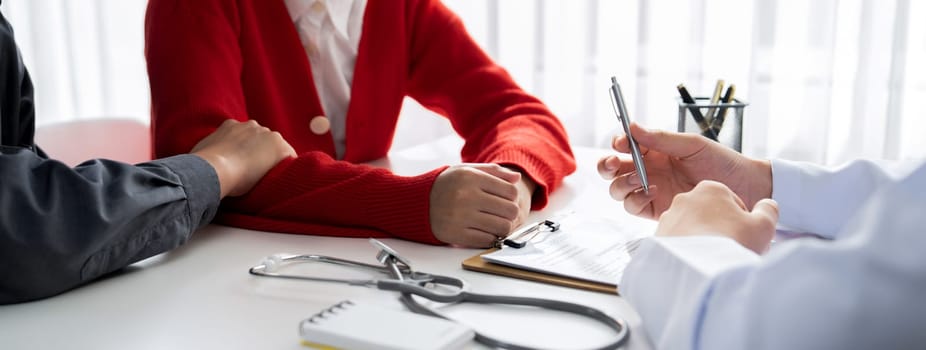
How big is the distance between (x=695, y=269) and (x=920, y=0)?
5.71 ft

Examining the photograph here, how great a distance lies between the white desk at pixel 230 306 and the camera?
638mm

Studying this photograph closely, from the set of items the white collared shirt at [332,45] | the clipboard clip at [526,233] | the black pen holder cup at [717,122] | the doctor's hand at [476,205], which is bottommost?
the clipboard clip at [526,233]

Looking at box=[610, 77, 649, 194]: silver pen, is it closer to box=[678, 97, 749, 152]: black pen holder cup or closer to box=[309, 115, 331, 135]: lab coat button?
box=[678, 97, 749, 152]: black pen holder cup

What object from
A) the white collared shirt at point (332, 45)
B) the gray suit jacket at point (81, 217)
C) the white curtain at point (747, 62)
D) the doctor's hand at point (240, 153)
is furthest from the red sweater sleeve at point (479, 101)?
the white curtain at point (747, 62)

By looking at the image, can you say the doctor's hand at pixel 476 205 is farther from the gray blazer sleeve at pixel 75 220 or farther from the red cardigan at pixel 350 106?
the gray blazer sleeve at pixel 75 220

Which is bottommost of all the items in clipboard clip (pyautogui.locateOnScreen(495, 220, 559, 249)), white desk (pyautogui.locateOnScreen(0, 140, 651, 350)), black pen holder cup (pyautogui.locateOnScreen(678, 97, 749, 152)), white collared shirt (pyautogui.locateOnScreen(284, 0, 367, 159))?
white desk (pyautogui.locateOnScreen(0, 140, 651, 350))

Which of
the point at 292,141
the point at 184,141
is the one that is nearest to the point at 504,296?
the point at 184,141

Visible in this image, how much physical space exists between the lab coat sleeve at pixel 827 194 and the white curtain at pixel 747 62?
1.28 m

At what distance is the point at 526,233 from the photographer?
0.90m

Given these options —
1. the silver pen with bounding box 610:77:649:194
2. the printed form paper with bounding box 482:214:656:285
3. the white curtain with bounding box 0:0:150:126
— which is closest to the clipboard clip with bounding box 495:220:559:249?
the printed form paper with bounding box 482:214:656:285

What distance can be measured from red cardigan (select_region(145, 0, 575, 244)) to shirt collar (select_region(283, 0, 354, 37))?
18 mm

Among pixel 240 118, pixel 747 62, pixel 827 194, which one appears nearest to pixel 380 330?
pixel 827 194

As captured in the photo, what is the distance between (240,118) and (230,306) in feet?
1.70

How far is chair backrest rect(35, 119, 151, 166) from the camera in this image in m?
1.42
